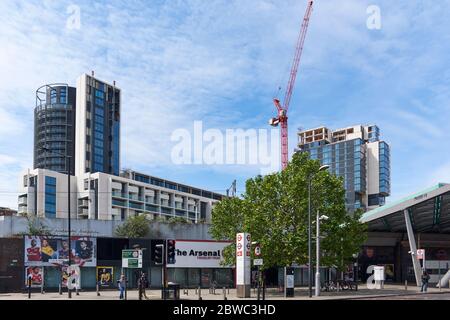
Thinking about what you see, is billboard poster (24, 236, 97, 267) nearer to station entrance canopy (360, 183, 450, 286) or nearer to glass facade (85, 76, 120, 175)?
station entrance canopy (360, 183, 450, 286)

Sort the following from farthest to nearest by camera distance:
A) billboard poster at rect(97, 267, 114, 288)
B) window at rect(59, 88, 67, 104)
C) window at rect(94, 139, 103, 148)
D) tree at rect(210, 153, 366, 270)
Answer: window at rect(59, 88, 67, 104) → window at rect(94, 139, 103, 148) → billboard poster at rect(97, 267, 114, 288) → tree at rect(210, 153, 366, 270)

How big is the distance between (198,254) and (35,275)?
15.9 meters

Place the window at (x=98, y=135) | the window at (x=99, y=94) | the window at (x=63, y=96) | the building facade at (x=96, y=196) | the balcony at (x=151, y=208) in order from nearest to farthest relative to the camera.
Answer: the building facade at (x=96, y=196)
the balcony at (x=151, y=208)
the window at (x=98, y=135)
the window at (x=99, y=94)
the window at (x=63, y=96)

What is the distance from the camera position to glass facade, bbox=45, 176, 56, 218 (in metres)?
141

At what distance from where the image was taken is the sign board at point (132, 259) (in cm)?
4000

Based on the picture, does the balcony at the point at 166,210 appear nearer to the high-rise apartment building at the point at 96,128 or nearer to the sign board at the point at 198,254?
the high-rise apartment building at the point at 96,128

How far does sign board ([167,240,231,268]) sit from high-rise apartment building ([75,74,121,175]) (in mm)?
107776

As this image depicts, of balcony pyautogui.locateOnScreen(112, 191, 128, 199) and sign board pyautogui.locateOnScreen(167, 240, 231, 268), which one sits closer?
sign board pyautogui.locateOnScreen(167, 240, 231, 268)

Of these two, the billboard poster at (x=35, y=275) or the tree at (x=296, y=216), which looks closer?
the tree at (x=296, y=216)

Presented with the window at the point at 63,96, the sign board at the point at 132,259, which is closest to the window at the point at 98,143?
the window at the point at 63,96

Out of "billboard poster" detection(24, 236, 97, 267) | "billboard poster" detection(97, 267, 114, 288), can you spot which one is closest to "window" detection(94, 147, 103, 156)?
"billboard poster" detection(24, 236, 97, 267)

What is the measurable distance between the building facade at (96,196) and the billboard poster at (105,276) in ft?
269

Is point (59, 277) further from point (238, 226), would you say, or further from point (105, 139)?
point (105, 139)

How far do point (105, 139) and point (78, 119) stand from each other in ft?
33.5
